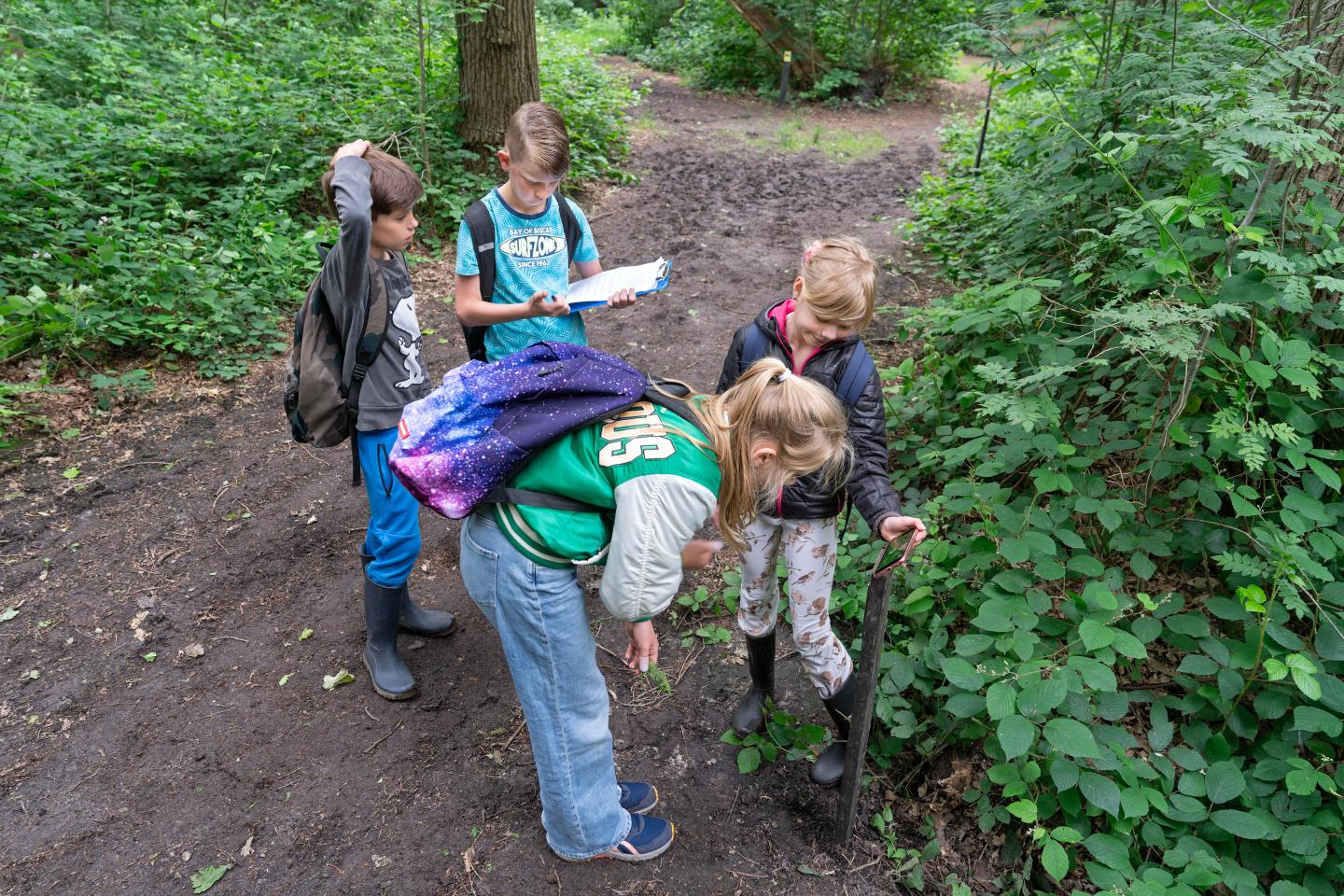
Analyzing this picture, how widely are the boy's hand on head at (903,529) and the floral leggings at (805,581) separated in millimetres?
201

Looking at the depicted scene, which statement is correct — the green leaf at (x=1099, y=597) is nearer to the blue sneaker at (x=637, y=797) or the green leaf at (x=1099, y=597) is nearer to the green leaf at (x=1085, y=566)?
the green leaf at (x=1085, y=566)

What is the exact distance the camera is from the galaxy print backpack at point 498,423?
1699 mm

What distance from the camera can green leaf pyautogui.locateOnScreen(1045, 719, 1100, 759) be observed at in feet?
6.98

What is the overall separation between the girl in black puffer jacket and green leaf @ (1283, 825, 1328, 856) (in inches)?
50.3

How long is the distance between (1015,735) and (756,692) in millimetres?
949

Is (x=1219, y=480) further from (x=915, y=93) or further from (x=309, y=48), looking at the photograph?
(x=915, y=93)

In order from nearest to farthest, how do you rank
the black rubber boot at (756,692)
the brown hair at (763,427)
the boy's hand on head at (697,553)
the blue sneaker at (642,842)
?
the brown hair at (763,427), the boy's hand on head at (697,553), the blue sneaker at (642,842), the black rubber boot at (756,692)

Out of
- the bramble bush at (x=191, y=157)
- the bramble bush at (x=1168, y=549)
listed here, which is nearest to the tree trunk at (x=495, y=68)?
the bramble bush at (x=191, y=157)

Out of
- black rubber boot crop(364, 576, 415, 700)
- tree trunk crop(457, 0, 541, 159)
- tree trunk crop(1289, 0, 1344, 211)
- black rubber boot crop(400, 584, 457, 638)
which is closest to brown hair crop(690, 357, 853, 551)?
black rubber boot crop(364, 576, 415, 700)

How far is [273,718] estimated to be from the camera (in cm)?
282

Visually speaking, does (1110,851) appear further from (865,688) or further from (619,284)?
(619,284)

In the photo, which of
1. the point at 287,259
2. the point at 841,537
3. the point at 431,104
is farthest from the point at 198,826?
the point at 431,104

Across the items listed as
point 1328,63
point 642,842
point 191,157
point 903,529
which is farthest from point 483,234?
point 191,157

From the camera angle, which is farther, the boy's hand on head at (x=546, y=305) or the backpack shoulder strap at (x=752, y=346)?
the boy's hand on head at (x=546, y=305)
